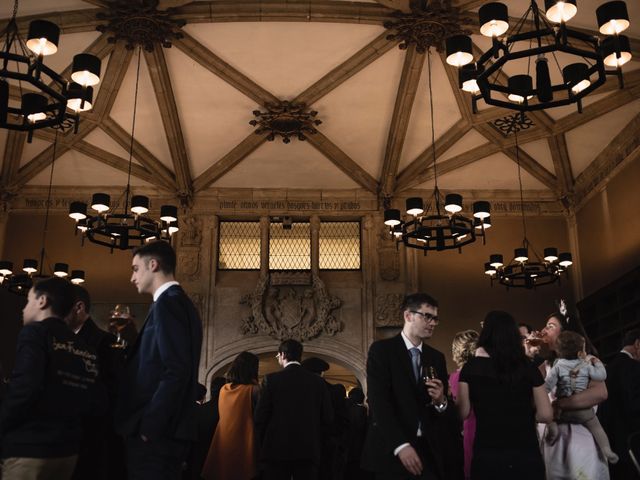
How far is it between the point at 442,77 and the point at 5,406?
10.4 meters

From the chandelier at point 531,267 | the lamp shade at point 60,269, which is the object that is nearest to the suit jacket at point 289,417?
the chandelier at point 531,267

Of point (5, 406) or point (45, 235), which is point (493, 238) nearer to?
point (45, 235)

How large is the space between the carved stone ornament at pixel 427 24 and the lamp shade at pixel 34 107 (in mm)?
5604

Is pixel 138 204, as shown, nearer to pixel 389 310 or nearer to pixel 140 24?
pixel 140 24

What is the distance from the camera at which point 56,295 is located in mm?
3209

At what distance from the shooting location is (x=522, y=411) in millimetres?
3523

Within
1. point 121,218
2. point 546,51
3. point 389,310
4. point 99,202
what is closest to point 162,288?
point 546,51

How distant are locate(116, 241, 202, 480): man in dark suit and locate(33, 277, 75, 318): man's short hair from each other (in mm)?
362

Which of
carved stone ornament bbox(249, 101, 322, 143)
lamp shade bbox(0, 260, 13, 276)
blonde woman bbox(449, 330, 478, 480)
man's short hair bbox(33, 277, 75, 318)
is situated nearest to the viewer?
man's short hair bbox(33, 277, 75, 318)

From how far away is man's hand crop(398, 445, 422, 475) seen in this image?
3.30 metres

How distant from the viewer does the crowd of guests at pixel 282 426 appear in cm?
294

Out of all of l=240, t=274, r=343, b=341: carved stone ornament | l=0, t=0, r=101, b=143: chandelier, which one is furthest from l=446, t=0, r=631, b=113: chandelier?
l=240, t=274, r=343, b=341: carved stone ornament

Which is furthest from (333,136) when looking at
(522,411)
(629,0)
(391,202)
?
(522,411)

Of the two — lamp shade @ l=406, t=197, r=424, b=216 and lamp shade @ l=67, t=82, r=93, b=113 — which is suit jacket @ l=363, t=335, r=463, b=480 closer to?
lamp shade @ l=67, t=82, r=93, b=113
